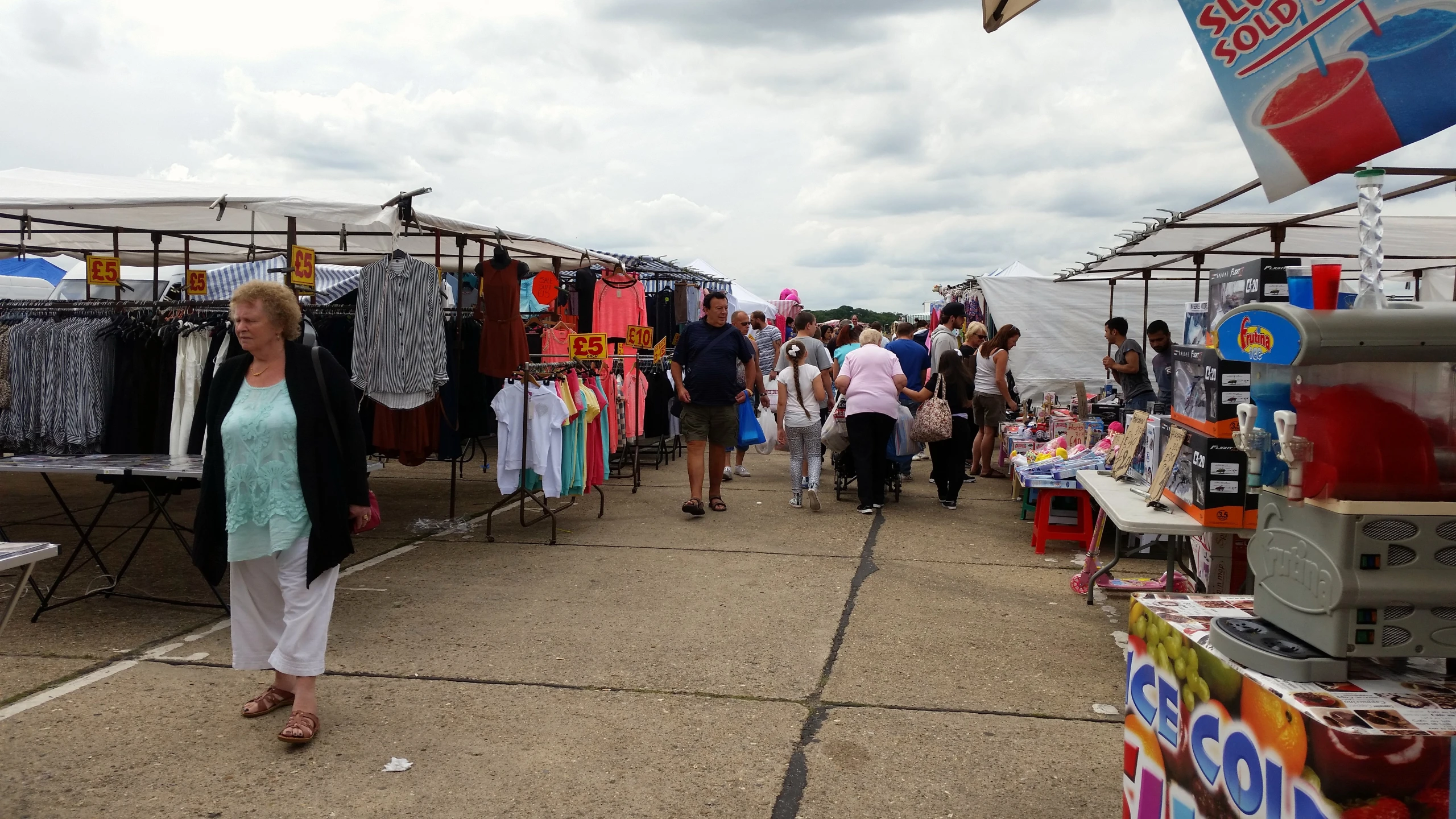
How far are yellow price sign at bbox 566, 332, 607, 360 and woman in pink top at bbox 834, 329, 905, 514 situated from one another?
2148 mm

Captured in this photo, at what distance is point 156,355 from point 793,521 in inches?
193

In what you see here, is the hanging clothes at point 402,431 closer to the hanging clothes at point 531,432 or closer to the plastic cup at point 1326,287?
the hanging clothes at point 531,432

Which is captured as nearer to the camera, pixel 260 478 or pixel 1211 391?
pixel 260 478

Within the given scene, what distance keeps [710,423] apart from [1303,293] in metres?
6.60

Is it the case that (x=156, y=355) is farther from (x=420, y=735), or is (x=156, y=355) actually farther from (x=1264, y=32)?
(x=1264, y=32)

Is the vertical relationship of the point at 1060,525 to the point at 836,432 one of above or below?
below

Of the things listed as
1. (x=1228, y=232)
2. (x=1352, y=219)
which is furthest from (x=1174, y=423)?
(x=1228, y=232)

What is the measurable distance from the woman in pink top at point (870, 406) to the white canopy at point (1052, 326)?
7.05 metres

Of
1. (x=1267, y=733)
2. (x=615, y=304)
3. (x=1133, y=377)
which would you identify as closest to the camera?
(x=1267, y=733)

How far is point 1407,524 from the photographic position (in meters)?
1.98

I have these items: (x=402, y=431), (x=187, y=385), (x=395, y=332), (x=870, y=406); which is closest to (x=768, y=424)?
(x=870, y=406)

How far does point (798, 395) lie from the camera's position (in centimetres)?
909

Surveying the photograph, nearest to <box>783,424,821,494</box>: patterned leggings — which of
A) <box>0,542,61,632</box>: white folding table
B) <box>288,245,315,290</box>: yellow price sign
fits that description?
<box>288,245,315,290</box>: yellow price sign

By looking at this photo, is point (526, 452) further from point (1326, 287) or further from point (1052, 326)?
point (1052, 326)
